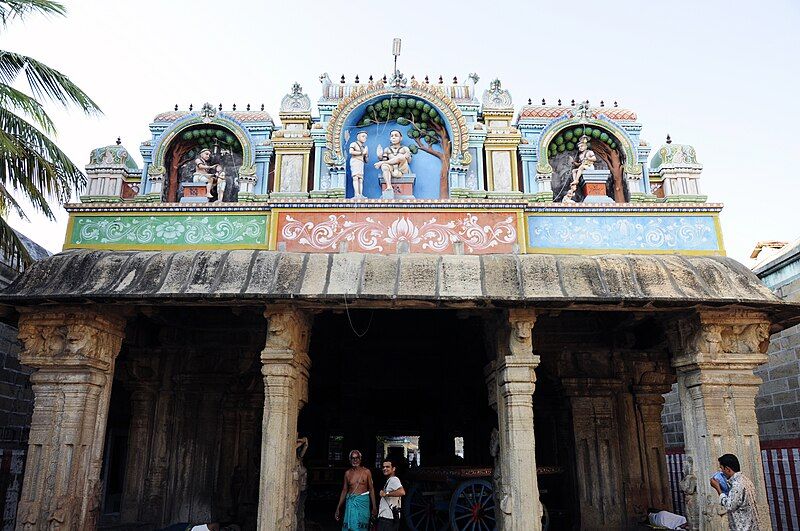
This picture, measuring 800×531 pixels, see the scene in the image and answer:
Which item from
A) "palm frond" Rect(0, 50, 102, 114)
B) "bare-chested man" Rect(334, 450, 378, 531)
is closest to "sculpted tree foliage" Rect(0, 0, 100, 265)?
"palm frond" Rect(0, 50, 102, 114)

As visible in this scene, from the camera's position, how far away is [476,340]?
36.7ft

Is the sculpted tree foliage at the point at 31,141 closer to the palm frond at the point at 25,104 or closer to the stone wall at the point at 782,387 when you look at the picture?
the palm frond at the point at 25,104

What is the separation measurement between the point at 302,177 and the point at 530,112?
349cm

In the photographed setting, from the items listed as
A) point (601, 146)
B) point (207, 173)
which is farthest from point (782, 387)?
point (207, 173)

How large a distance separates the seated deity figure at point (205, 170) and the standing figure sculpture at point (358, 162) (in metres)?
2.04

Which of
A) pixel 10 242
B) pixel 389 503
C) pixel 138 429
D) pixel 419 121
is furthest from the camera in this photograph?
pixel 138 429

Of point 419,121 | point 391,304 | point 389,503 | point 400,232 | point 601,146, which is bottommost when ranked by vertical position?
Result: point 389,503

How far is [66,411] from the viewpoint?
6965mm

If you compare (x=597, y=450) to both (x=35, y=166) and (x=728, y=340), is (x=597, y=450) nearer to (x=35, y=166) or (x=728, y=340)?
(x=728, y=340)

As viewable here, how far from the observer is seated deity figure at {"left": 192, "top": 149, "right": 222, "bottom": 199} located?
9.01 m

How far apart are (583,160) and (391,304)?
13.1ft

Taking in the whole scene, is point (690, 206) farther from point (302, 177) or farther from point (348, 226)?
point (302, 177)

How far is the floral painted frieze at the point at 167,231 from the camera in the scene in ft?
26.2

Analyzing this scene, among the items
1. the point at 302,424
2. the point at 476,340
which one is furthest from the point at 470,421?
the point at 302,424
